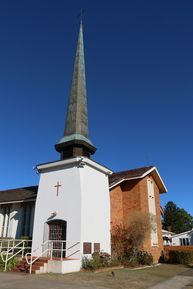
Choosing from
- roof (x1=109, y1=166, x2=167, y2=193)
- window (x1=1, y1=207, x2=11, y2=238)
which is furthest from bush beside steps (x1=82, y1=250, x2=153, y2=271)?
window (x1=1, y1=207, x2=11, y2=238)

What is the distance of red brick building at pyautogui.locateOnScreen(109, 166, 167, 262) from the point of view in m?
19.6

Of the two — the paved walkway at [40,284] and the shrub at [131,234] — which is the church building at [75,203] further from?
the paved walkway at [40,284]

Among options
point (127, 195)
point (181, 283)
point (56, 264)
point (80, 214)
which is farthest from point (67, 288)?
point (127, 195)

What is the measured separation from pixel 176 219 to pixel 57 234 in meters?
64.4

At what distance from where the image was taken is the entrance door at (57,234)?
15.3m

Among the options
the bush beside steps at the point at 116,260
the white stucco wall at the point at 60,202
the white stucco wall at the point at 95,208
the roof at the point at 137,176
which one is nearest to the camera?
the bush beside steps at the point at 116,260

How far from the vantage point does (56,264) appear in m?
12.8

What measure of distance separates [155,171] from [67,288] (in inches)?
611

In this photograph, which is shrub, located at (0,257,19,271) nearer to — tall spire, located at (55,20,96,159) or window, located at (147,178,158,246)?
tall spire, located at (55,20,96,159)

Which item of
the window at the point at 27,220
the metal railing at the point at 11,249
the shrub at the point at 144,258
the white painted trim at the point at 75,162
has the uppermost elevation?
the white painted trim at the point at 75,162

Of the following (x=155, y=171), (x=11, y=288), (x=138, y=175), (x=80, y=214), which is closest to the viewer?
(x=11, y=288)

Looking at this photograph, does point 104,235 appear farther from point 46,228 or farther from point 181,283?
point 181,283

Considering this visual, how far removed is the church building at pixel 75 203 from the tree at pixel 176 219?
2128 inches

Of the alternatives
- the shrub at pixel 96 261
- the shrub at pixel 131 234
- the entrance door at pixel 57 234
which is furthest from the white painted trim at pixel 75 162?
the shrub at pixel 96 261
